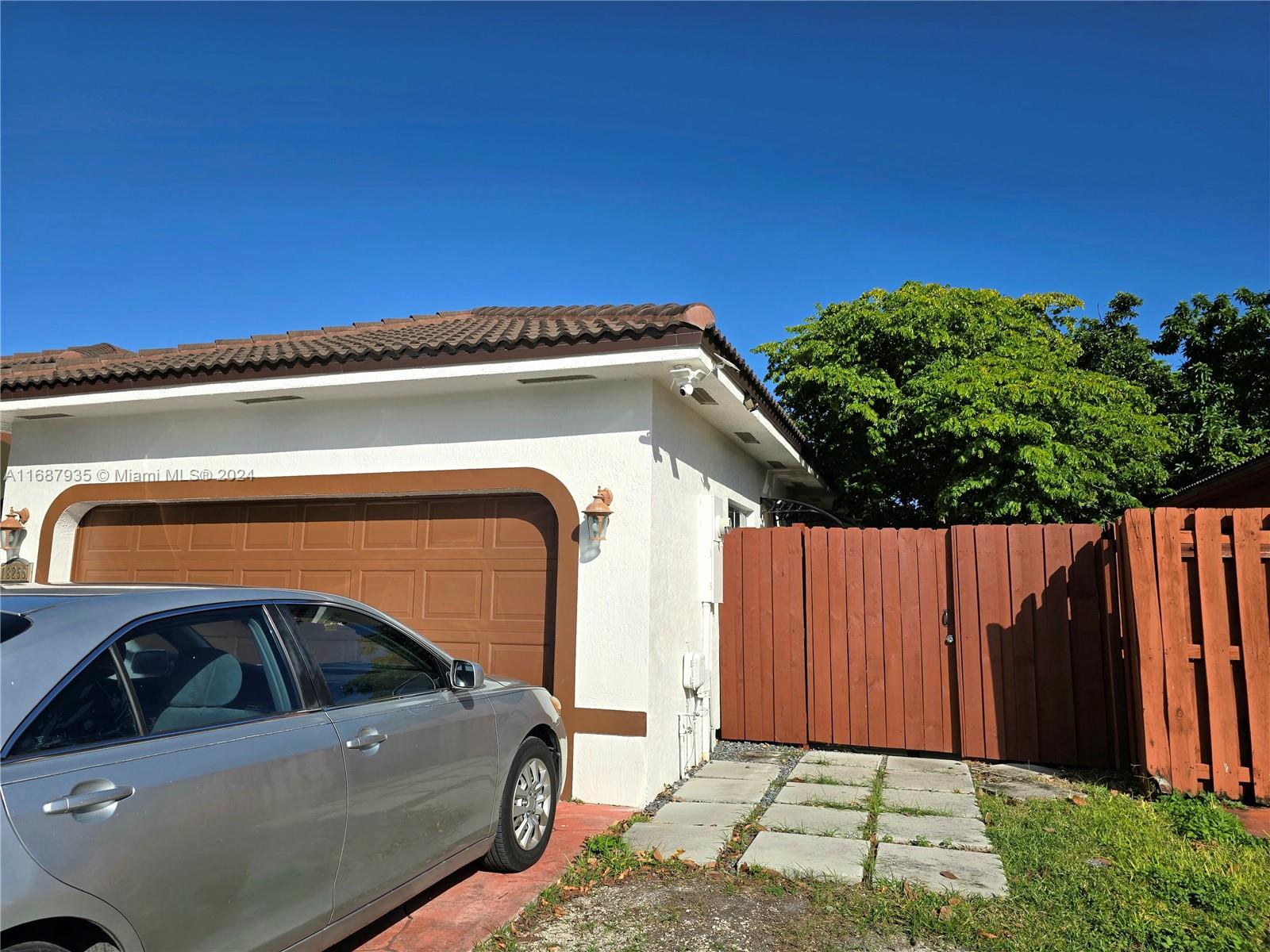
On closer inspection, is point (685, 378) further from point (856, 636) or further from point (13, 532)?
point (13, 532)

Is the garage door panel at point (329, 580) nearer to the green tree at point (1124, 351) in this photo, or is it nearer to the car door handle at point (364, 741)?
the car door handle at point (364, 741)

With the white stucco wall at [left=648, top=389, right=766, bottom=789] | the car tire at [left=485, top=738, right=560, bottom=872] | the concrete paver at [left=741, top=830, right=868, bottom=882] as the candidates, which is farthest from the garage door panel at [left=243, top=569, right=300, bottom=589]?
the concrete paver at [left=741, top=830, right=868, bottom=882]

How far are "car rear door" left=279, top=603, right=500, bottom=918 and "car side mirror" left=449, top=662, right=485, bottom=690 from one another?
0.16 ft

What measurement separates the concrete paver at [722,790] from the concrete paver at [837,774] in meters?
0.41

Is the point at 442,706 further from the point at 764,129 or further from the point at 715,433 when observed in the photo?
the point at 764,129

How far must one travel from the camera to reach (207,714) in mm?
2770

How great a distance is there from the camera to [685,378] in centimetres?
610

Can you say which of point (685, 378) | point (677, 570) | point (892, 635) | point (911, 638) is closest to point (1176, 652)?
point (911, 638)

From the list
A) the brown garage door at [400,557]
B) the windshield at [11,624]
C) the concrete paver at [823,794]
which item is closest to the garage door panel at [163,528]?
the brown garage door at [400,557]

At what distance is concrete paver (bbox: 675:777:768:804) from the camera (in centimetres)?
619

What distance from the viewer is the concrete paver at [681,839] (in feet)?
16.2

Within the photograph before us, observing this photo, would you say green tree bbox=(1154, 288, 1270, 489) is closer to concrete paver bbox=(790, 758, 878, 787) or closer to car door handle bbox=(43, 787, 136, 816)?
concrete paver bbox=(790, 758, 878, 787)

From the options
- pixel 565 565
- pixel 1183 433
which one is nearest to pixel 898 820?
pixel 565 565

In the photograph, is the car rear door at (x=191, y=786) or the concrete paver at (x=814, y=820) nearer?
the car rear door at (x=191, y=786)
